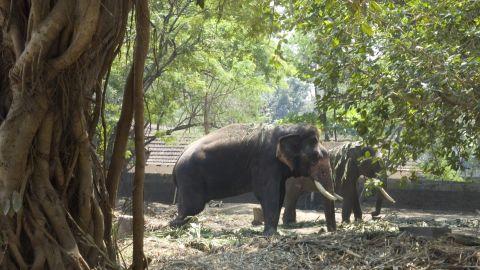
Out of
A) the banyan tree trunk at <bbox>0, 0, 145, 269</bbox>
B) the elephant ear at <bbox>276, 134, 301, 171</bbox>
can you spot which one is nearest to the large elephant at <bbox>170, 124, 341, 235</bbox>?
the elephant ear at <bbox>276, 134, 301, 171</bbox>

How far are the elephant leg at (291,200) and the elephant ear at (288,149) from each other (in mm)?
3140

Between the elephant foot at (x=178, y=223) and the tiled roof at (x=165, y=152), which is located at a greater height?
the tiled roof at (x=165, y=152)

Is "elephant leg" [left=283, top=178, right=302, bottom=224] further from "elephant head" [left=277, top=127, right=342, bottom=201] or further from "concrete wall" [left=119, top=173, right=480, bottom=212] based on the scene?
"concrete wall" [left=119, top=173, right=480, bottom=212]

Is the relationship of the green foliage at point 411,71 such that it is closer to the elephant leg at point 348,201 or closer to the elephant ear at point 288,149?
the elephant ear at point 288,149

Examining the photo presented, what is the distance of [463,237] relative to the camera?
7.19 m

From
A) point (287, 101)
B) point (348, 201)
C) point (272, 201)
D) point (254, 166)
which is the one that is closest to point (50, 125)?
point (272, 201)

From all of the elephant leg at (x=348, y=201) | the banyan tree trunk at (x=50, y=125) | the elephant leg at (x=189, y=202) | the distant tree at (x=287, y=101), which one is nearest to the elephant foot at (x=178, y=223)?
the elephant leg at (x=189, y=202)

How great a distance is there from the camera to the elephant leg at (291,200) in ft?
53.3

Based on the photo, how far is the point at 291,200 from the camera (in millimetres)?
16469

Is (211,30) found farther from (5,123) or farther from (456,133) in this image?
(5,123)

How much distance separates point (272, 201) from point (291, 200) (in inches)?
150

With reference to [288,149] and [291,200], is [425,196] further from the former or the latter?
[288,149]

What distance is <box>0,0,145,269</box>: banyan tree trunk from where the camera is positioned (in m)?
3.91

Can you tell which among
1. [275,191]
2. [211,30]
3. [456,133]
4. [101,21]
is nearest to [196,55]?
[211,30]
